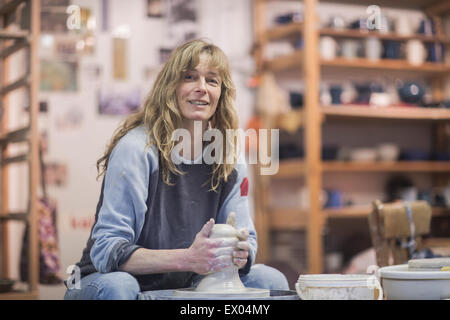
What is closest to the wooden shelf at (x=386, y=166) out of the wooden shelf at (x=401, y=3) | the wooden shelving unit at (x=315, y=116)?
the wooden shelving unit at (x=315, y=116)

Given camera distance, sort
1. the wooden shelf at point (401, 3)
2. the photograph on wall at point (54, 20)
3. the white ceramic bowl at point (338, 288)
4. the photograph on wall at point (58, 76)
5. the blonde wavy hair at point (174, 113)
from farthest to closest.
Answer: the wooden shelf at point (401, 3) < the photograph on wall at point (58, 76) < the photograph on wall at point (54, 20) < the blonde wavy hair at point (174, 113) < the white ceramic bowl at point (338, 288)

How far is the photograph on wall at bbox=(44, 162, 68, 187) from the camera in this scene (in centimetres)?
352

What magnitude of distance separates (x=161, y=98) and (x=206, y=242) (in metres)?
0.42

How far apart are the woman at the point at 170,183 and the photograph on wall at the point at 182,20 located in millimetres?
2328

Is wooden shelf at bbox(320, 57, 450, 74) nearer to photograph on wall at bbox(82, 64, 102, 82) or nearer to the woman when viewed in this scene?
photograph on wall at bbox(82, 64, 102, 82)

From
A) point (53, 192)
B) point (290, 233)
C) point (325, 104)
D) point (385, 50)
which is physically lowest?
point (290, 233)

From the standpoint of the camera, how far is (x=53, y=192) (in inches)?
138

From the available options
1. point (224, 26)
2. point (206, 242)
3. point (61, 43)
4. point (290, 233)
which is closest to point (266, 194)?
point (290, 233)

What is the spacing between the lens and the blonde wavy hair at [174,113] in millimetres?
1409

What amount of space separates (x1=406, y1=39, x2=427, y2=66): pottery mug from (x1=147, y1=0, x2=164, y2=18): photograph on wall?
Result: 4.91 feet

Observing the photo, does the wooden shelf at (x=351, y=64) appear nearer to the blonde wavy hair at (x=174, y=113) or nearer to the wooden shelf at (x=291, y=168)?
the wooden shelf at (x=291, y=168)

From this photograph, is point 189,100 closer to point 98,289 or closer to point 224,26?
point 98,289
